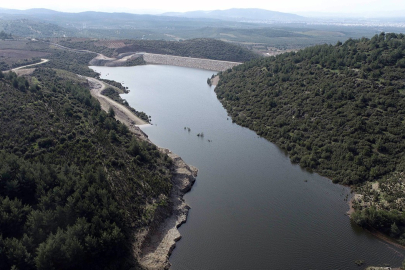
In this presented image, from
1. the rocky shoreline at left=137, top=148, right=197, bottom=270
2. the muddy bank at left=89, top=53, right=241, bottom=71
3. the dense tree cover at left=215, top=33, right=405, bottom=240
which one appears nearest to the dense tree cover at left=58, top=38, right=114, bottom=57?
the muddy bank at left=89, top=53, right=241, bottom=71

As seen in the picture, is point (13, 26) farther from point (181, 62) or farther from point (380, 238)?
point (380, 238)

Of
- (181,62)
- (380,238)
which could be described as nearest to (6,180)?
(380,238)

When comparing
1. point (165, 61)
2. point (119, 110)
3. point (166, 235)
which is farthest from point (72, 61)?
point (166, 235)

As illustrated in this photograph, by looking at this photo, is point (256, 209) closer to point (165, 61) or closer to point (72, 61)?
point (72, 61)

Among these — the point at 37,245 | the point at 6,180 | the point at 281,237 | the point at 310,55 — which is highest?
the point at 310,55

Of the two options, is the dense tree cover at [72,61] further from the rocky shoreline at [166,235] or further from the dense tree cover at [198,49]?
the rocky shoreline at [166,235]

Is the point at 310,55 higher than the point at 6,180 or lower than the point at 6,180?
higher

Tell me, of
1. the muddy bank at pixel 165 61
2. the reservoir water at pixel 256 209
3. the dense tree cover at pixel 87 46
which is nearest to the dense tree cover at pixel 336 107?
the reservoir water at pixel 256 209
